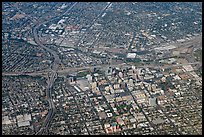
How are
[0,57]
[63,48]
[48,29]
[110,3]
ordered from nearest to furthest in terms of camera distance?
[0,57]
[63,48]
[48,29]
[110,3]

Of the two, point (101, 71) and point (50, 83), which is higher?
point (50, 83)

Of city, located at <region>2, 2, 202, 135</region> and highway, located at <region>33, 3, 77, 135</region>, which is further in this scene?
city, located at <region>2, 2, 202, 135</region>

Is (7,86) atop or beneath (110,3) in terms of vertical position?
atop

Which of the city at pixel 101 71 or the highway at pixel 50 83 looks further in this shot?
the city at pixel 101 71

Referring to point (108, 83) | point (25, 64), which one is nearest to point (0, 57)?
point (25, 64)

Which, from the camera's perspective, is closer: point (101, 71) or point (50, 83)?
point (50, 83)

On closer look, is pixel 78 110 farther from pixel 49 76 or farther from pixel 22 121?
pixel 49 76

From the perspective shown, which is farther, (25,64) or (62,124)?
(25,64)

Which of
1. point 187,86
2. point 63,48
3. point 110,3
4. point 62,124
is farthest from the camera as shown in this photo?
point 110,3
